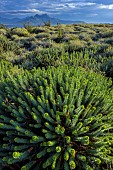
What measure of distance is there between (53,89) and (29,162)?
1.39 m

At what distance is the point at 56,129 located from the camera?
3938mm

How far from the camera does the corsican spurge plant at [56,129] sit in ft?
13.0

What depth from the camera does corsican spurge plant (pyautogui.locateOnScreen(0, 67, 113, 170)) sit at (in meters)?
3.97

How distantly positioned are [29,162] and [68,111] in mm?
942

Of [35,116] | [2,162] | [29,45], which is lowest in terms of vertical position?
[2,162]

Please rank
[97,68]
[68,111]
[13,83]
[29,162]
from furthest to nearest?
[97,68] → [13,83] → [68,111] → [29,162]

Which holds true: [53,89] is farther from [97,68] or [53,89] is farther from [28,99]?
[97,68]

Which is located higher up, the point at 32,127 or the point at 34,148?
the point at 32,127

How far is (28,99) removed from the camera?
4625mm

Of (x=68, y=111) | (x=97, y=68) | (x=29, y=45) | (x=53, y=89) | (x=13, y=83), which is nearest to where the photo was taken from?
(x=68, y=111)

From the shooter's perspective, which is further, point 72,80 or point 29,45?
point 29,45

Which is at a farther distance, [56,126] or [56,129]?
[56,126]

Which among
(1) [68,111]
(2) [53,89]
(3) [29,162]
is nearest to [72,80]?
(2) [53,89]

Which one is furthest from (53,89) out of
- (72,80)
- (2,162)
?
(2,162)
